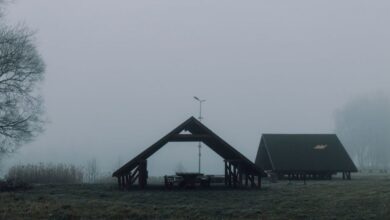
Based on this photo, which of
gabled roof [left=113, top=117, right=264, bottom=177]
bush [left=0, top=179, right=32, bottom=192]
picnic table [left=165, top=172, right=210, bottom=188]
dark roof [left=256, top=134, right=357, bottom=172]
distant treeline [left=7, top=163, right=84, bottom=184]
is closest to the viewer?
bush [left=0, top=179, right=32, bottom=192]

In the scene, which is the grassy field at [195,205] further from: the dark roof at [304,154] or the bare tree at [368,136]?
the bare tree at [368,136]

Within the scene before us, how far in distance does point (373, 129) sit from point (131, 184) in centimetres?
8139

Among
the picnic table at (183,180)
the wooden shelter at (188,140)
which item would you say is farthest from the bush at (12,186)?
the picnic table at (183,180)

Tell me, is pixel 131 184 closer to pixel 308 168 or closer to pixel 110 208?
pixel 110 208

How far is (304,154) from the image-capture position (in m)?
48.5

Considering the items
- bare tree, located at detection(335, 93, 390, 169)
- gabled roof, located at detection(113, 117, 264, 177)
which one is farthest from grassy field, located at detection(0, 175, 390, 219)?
bare tree, located at detection(335, 93, 390, 169)

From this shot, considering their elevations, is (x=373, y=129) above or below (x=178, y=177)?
above

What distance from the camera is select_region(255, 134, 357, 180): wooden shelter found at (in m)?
47.0

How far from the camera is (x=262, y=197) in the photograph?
25.8 m

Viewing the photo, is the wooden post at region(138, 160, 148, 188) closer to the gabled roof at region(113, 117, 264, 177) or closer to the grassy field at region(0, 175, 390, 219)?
the gabled roof at region(113, 117, 264, 177)

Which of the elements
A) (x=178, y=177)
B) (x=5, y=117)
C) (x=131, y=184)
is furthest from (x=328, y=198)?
(x=5, y=117)

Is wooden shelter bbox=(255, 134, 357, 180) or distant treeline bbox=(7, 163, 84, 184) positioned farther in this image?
wooden shelter bbox=(255, 134, 357, 180)

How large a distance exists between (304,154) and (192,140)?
18.9 metres

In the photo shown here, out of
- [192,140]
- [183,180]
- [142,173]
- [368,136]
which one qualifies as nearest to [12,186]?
[142,173]
